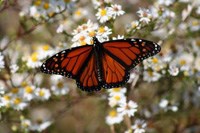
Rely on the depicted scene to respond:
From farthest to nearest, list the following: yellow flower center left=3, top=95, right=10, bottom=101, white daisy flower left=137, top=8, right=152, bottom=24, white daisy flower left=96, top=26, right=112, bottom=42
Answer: yellow flower center left=3, top=95, right=10, bottom=101
white daisy flower left=137, top=8, right=152, bottom=24
white daisy flower left=96, top=26, right=112, bottom=42

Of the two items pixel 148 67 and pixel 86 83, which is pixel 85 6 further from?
pixel 86 83

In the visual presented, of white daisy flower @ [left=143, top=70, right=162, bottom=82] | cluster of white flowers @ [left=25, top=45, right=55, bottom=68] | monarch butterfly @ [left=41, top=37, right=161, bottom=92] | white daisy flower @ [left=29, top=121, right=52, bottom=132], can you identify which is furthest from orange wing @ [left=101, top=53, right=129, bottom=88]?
white daisy flower @ [left=29, top=121, right=52, bottom=132]

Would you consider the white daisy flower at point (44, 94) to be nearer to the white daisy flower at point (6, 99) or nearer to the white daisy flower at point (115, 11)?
the white daisy flower at point (6, 99)

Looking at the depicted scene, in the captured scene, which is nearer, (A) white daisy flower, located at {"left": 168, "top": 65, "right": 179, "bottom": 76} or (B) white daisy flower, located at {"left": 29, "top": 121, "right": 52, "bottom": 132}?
(A) white daisy flower, located at {"left": 168, "top": 65, "right": 179, "bottom": 76}

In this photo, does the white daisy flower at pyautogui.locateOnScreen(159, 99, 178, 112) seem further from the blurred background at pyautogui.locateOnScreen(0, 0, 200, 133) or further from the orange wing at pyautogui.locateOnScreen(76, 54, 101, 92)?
the orange wing at pyautogui.locateOnScreen(76, 54, 101, 92)

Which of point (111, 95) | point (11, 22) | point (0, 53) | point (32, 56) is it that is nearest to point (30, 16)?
point (32, 56)

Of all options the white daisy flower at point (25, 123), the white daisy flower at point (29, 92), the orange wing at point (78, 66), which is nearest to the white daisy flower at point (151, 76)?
the orange wing at point (78, 66)

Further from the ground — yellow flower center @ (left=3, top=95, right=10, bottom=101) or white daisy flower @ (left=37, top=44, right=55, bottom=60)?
white daisy flower @ (left=37, top=44, right=55, bottom=60)
